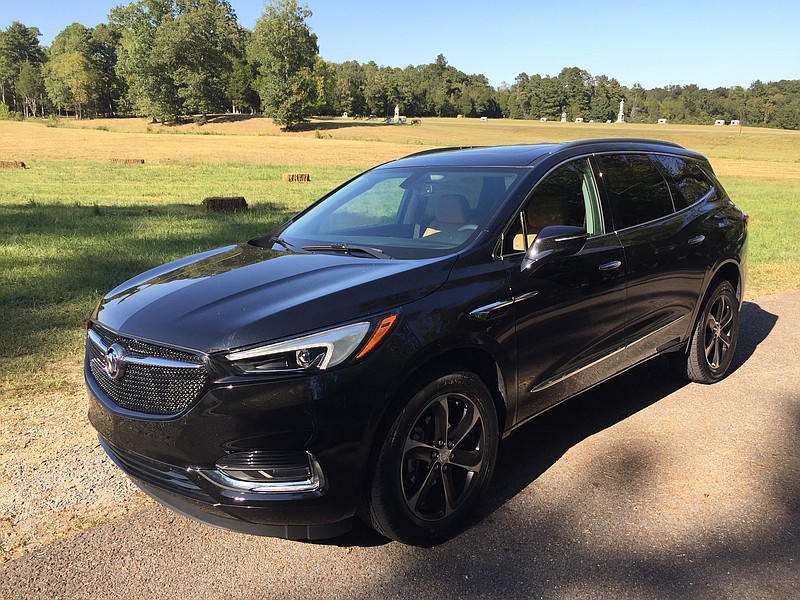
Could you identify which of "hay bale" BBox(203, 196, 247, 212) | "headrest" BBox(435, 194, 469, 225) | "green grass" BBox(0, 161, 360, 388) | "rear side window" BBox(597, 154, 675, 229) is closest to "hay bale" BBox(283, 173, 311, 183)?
"green grass" BBox(0, 161, 360, 388)

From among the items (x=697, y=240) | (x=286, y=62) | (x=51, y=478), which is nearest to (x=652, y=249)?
(x=697, y=240)

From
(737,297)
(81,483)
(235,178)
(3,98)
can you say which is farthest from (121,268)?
(3,98)

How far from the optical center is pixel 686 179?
4.96 meters

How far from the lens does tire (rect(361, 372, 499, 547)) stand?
267cm

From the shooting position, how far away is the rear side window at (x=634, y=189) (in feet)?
13.5

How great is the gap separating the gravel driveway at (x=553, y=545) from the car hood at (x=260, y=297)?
3.30ft

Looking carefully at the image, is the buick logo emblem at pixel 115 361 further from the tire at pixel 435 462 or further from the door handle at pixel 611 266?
the door handle at pixel 611 266

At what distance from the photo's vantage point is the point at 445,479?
2.96 m

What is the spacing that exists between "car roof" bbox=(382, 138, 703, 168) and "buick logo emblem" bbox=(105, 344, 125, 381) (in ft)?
7.69

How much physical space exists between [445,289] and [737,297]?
11.5ft

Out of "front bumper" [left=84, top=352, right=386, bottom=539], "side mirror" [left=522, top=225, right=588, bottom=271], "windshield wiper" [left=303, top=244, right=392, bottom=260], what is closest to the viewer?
"front bumper" [left=84, top=352, right=386, bottom=539]

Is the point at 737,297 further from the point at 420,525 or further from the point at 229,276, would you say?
the point at 229,276

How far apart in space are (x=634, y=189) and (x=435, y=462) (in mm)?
2493

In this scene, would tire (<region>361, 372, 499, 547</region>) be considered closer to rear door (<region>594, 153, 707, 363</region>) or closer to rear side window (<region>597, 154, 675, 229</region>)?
rear door (<region>594, 153, 707, 363</region>)
